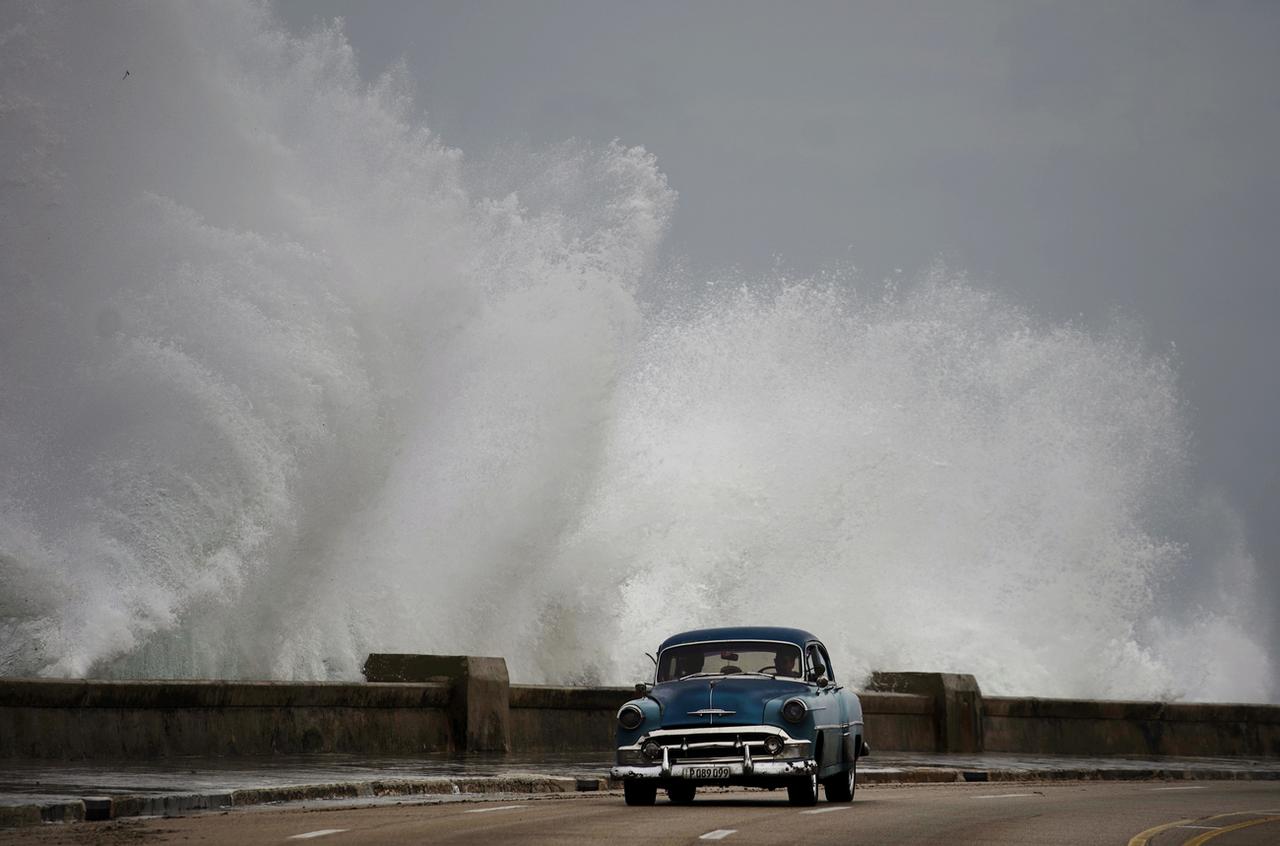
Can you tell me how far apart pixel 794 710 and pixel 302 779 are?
14.2 feet

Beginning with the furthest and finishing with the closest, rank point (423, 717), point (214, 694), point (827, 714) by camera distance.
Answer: point (423, 717), point (214, 694), point (827, 714)

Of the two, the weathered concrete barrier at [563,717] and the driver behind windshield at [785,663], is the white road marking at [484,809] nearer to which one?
the driver behind windshield at [785,663]

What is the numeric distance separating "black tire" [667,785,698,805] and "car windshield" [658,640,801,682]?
39.3 inches

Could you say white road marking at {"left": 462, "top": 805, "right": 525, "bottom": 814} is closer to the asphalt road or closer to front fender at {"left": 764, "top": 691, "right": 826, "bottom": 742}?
the asphalt road

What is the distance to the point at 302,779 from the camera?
14.6m

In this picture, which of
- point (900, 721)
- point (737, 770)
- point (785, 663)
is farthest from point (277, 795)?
point (900, 721)

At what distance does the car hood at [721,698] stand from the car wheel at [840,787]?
3.63ft

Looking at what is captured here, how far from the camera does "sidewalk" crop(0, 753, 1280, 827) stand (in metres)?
12.0

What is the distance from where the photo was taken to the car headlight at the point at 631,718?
14.6 metres

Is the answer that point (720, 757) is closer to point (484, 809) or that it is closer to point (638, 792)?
point (638, 792)

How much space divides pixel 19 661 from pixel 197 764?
3.78 metres

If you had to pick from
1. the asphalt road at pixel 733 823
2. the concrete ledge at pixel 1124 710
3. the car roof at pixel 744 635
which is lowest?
the asphalt road at pixel 733 823

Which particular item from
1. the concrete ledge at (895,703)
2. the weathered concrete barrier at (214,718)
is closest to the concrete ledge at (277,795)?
the weathered concrete barrier at (214,718)

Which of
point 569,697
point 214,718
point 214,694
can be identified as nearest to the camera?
point 214,694
